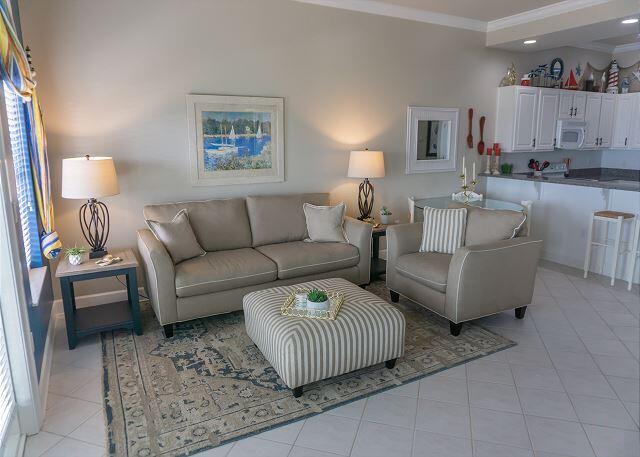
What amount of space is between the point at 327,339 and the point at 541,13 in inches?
172

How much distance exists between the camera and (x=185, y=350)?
122 inches

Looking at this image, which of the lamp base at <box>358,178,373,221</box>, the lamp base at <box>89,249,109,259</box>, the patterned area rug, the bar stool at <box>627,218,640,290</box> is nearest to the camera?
the patterned area rug

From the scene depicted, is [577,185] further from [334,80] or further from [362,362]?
[362,362]

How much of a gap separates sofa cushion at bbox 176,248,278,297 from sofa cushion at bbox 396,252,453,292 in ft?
3.52

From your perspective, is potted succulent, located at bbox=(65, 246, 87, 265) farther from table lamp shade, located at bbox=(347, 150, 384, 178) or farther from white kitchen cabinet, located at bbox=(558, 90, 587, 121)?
white kitchen cabinet, located at bbox=(558, 90, 587, 121)

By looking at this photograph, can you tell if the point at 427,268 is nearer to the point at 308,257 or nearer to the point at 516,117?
the point at 308,257

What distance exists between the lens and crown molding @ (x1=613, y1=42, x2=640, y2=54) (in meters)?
6.41

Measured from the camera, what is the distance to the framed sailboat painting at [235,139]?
13.0 feet

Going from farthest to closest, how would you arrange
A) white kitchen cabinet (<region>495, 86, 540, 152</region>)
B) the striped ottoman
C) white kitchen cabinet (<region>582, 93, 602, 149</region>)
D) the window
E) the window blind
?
white kitchen cabinet (<region>582, 93, 602, 149</region>) → white kitchen cabinet (<region>495, 86, 540, 152</region>) → the window → the striped ottoman → the window blind

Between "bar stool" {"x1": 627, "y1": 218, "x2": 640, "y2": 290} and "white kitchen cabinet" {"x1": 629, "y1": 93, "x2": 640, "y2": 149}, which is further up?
"white kitchen cabinet" {"x1": 629, "y1": 93, "x2": 640, "y2": 149}

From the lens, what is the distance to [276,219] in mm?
4109

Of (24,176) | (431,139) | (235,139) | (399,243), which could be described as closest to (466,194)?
(431,139)

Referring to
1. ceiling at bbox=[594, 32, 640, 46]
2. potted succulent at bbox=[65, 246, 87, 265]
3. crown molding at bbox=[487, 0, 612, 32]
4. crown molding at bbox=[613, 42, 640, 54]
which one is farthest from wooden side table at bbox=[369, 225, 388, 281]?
crown molding at bbox=[613, 42, 640, 54]

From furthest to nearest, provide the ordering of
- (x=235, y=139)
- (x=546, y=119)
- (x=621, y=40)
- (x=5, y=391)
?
(x=621, y=40), (x=546, y=119), (x=235, y=139), (x=5, y=391)
